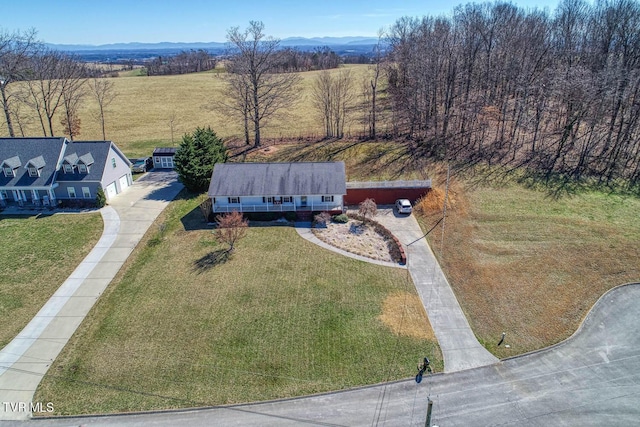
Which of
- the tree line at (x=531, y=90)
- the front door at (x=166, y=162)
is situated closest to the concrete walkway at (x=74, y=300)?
the front door at (x=166, y=162)

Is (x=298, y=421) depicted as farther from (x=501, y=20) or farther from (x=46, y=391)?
(x=501, y=20)

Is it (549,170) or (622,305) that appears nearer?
(622,305)

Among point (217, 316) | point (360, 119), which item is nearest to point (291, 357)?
point (217, 316)

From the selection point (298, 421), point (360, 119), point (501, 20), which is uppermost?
point (501, 20)

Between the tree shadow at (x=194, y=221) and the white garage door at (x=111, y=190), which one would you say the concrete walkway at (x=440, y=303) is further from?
the white garage door at (x=111, y=190)

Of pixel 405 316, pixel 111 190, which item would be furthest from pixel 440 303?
pixel 111 190


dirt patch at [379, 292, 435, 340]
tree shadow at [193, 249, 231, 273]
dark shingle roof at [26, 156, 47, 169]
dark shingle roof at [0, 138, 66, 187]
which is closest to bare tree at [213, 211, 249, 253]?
tree shadow at [193, 249, 231, 273]

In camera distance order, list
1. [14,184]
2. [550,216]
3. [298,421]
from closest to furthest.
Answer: [298,421] → [550,216] → [14,184]

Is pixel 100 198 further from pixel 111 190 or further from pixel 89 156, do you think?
pixel 89 156
